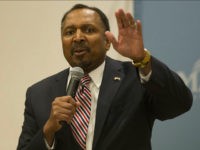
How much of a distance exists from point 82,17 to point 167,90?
2.32ft

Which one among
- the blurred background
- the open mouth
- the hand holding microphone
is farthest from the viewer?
the blurred background

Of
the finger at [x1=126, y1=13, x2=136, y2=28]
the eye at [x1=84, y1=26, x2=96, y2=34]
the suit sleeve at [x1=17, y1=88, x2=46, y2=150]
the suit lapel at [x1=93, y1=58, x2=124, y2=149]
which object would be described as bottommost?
the suit sleeve at [x1=17, y1=88, x2=46, y2=150]

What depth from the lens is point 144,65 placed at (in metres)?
1.61

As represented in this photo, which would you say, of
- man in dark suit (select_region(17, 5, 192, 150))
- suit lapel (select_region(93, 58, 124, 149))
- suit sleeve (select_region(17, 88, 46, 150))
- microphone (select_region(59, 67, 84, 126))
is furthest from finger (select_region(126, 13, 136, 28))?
suit sleeve (select_region(17, 88, 46, 150))

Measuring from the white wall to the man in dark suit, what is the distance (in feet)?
3.16

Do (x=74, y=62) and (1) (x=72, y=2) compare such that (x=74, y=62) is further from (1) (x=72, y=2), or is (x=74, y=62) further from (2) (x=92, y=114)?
(1) (x=72, y=2)

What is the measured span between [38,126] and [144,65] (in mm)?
726

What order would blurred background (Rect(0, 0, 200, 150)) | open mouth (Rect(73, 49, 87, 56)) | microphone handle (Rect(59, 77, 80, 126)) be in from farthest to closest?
1. blurred background (Rect(0, 0, 200, 150))
2. open mouth (Rect(73, 49, 87, 56))
3. microphone handle (Rect(59, 77, 80, 126))

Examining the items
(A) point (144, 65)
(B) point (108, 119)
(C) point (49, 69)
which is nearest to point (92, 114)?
(B) point (108, 119)

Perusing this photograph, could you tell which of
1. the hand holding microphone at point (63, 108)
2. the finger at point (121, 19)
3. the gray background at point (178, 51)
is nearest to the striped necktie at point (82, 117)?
the hand holding microphone at point (63, 108)

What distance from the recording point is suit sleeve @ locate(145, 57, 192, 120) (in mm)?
1618

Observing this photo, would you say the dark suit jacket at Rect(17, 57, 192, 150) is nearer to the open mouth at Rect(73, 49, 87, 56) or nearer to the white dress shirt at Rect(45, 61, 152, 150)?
the white dress shirt at Rect(45, 61, 152, 150)

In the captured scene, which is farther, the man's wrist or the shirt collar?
the shirt collar

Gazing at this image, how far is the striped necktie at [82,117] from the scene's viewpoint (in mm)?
1844
